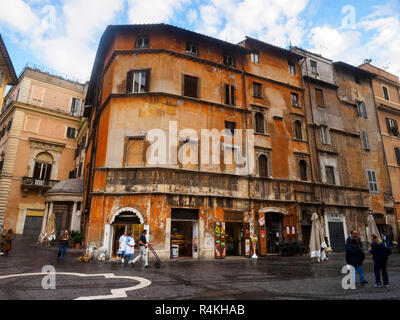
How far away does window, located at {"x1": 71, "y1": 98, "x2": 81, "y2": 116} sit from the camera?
3790 centimetres

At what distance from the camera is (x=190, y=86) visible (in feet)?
65.7

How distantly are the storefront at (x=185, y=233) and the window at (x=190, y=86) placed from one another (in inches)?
326

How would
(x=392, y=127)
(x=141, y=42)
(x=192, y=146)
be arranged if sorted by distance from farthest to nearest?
(x=392, y=127) < (x=141, y=42) < (x=192, y=146)

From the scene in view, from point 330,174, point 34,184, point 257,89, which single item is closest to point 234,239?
point 330,174

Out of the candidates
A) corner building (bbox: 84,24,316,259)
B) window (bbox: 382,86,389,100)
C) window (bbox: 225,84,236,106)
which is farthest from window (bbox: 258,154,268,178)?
window (bbox: 382,86,389,100)

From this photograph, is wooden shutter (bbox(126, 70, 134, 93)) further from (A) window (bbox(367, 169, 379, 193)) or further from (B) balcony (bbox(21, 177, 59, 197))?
(A) window (bbox(367, 169, 379, 193))

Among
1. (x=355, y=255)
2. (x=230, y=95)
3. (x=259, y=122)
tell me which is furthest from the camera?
(x=259, y=122)

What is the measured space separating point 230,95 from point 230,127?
8.70 feet

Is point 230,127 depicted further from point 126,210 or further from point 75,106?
point 75,106

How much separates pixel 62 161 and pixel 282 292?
3485 cm

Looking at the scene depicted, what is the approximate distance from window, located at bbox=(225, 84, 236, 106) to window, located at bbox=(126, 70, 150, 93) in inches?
242
